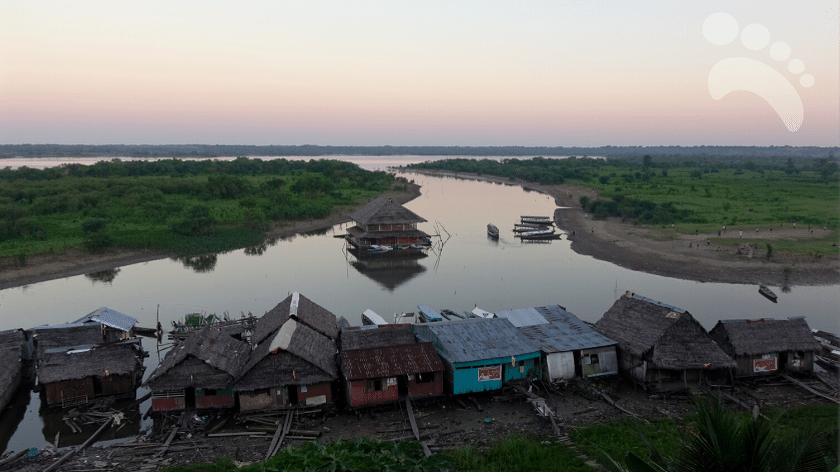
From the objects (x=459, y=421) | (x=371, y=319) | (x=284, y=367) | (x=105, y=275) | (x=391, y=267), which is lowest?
(x=459, y=421)

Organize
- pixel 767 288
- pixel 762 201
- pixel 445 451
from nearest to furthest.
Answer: pixel 445 451 < pixel 767 288 < pixel 762 201

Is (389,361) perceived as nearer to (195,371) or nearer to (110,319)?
(195,371)

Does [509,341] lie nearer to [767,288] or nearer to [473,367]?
[473,367]

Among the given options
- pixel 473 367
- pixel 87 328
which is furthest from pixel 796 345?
pixel 87 328

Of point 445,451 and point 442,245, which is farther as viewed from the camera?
point 442,245

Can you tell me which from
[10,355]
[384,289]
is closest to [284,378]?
[10,355]

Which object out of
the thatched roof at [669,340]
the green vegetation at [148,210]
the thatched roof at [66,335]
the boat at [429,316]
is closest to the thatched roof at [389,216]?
the green vegetation at [148,210]
